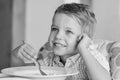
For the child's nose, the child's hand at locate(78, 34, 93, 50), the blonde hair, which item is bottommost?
the child's hand at locate(78, 34, 93, 50)

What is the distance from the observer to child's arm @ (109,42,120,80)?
1.14 metres

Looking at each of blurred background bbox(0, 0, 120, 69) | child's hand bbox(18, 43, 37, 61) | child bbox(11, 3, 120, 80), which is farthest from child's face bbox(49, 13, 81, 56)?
blurred background bbox(0, 0, 120, 69)

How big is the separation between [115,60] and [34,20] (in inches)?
59.3

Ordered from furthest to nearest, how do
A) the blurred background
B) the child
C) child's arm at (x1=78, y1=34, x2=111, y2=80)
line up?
the blurred background < the child < child's arm at (x1=78, y1=34, x2=111, y2=80)

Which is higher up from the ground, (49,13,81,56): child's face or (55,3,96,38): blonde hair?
(55,3,96,38): blonde hair

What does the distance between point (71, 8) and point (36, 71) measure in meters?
0.45

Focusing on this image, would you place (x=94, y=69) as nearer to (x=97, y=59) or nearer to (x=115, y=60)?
(x=97, y=59)

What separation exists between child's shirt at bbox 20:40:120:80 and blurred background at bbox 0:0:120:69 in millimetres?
1120

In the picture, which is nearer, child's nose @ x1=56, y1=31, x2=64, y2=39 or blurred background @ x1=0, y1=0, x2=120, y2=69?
child's nose @ x1=56, y1=31, x2=64, y2=39

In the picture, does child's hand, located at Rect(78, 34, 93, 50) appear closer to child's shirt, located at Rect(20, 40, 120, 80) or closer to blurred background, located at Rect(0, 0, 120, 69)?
child's shirt, located at Rect(20, 40, 120, 80)

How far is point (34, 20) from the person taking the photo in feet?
8.40

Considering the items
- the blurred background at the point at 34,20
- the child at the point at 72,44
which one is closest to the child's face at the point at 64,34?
the child at the point at 72,44

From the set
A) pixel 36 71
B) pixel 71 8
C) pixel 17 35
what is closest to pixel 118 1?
pixel 17 35

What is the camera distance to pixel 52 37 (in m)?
1.16
